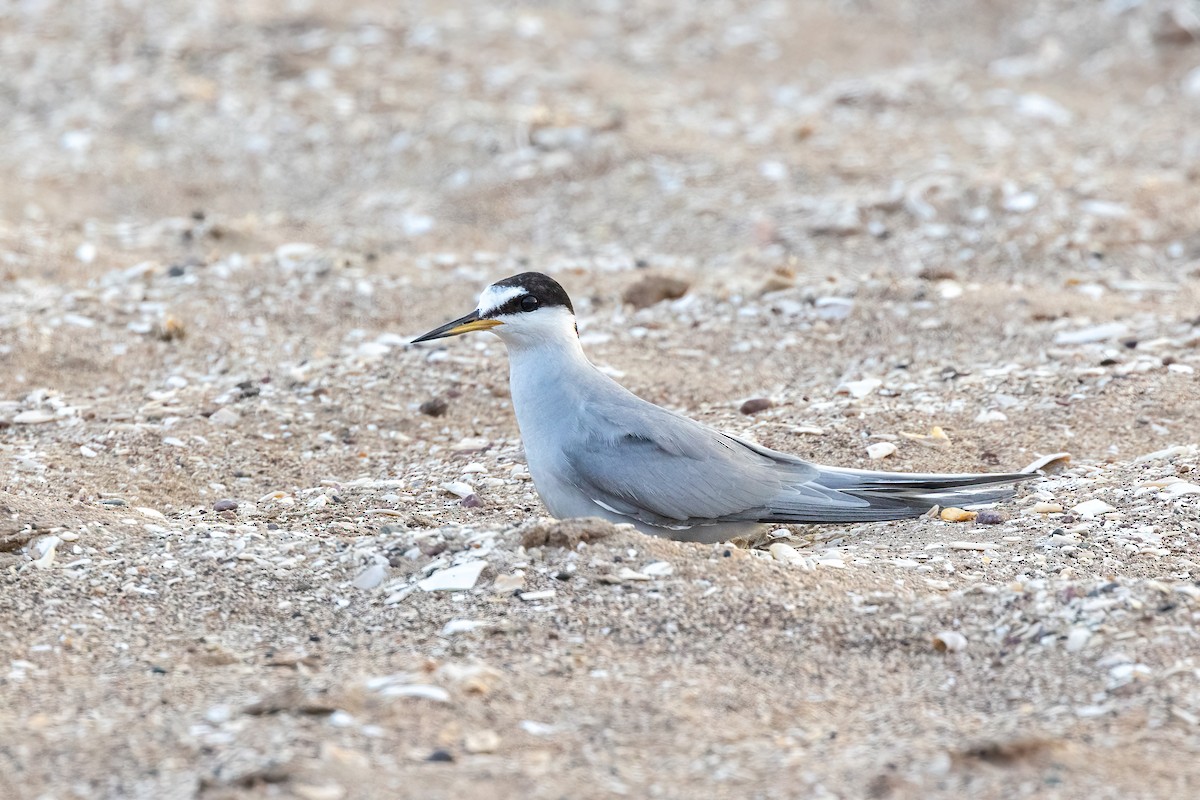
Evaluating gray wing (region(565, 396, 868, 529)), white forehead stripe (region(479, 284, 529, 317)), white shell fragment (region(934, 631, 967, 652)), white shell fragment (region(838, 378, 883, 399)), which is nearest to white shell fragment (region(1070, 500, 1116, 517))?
gray wing (region(565, 396, 868, 529))

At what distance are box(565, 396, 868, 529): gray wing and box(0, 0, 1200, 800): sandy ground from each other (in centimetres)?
20

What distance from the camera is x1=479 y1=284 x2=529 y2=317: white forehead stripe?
441 cm

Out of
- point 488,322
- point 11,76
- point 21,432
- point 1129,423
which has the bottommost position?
point 1129,423

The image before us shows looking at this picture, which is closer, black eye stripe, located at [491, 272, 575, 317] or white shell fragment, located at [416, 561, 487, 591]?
white shell fragment, located at [416, 561, 487, 591]

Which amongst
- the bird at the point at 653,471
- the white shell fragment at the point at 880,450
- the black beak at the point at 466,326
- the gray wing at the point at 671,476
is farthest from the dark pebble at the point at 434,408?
the white shell fragment at the point at 880,450

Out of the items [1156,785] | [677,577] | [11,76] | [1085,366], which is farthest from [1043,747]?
[11,76]

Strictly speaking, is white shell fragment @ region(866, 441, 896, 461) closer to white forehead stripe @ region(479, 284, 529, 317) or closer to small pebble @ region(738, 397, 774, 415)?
small pebble @ region(738, 397, 774, 415)

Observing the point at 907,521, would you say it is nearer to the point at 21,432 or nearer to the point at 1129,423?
the point at 1129,423

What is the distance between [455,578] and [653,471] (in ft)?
2.48

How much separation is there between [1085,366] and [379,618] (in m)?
3.12

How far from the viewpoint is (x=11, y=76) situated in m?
10.0

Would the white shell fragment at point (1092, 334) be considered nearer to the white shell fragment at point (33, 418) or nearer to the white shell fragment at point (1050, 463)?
the white shell fragment at point (1050, 463)

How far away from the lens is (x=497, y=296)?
4.43 m

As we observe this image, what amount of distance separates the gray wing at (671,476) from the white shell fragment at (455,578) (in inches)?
23.0
